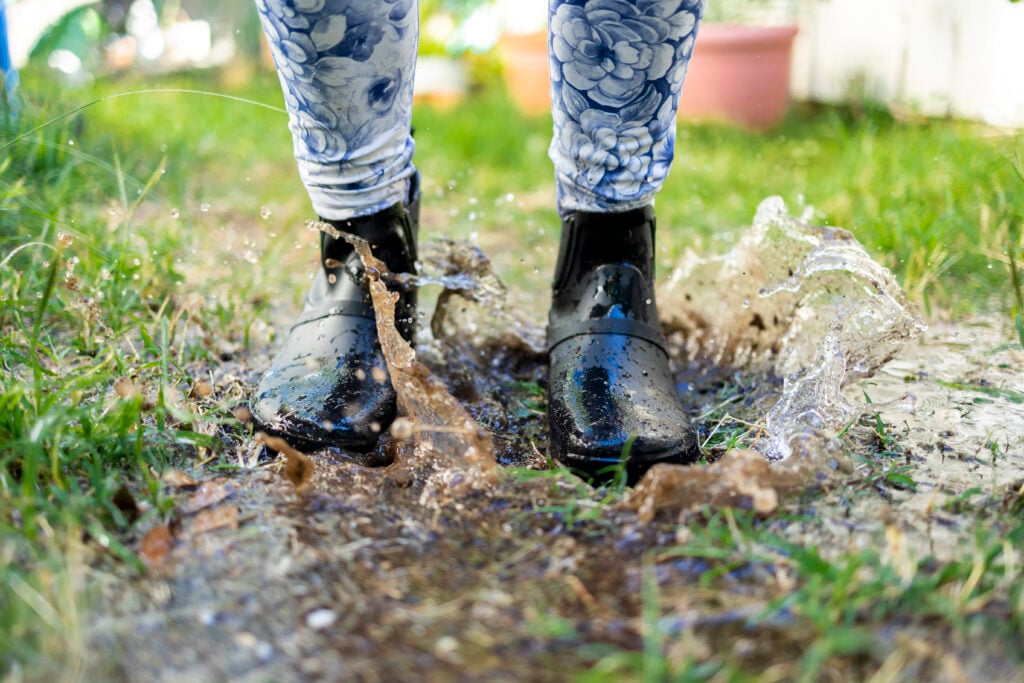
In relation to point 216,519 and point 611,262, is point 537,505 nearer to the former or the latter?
point 216,519

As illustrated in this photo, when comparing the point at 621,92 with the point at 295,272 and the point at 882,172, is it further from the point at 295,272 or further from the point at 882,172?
the point at 882,172

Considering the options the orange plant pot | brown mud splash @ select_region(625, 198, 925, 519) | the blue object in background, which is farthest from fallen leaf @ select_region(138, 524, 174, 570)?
the orange plant pot

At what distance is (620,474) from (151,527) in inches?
21.9

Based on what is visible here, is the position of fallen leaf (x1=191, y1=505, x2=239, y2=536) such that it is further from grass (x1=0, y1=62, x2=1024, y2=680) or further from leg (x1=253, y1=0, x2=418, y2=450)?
leg (x1=253, y1=0, x2=418, y2=450)

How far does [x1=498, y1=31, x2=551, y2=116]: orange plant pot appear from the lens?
411 cm

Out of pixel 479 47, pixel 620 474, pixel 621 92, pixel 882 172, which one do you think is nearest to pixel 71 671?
pixel 620 474

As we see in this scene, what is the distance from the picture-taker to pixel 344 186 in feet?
4.11

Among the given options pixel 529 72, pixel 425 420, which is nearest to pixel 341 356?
pixel 425 420

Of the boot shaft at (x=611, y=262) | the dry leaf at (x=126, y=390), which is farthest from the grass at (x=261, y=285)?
the boot shaft at (x=611, y=262)

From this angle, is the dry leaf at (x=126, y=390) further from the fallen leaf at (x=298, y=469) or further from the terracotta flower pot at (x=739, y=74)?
the terracotta flower pot at (x=739, y=74)

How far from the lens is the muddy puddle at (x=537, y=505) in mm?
773

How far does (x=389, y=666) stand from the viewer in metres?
0.75

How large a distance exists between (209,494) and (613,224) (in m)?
0.70

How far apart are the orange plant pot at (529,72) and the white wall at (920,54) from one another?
1.41 m
